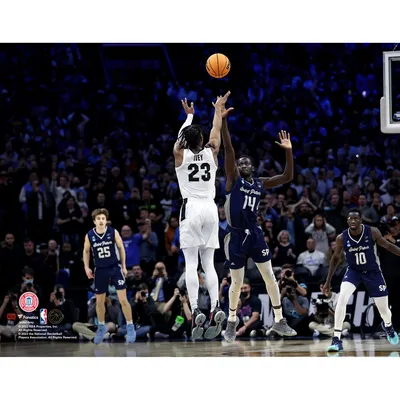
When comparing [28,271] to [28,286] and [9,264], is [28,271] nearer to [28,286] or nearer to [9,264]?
[28,286]

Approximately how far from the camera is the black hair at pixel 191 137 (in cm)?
1077

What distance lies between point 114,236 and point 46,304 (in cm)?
180

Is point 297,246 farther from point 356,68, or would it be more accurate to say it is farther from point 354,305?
point 356,68

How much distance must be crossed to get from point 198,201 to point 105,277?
3.10 meters

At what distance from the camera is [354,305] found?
14102 mm

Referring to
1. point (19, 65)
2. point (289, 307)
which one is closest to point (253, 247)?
point (289, 307)

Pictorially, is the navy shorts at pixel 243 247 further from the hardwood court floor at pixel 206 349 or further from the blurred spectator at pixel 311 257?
the blurred spectator at pixel 311 257

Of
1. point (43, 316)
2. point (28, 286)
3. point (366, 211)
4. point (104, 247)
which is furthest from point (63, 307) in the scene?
point (366, 211)

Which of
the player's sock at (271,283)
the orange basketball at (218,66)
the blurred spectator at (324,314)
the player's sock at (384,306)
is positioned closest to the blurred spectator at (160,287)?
the blurred spectator at (324,314)

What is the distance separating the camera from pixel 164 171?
687 inches

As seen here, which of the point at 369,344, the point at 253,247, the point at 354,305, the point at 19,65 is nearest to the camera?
the point at 253,247

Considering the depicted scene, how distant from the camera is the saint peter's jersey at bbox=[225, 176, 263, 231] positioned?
36.8ft

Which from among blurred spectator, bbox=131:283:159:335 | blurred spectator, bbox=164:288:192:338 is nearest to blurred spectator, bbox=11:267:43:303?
blurred spectator, bbox=131:283:159:335

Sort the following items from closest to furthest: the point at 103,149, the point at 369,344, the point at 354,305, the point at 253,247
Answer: the point at 253,247 < the point at 369,344 < the point at 354,305 < the point at 103,149
